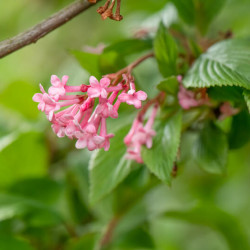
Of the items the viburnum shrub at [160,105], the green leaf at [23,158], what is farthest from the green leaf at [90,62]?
the green leaf at [23,158]

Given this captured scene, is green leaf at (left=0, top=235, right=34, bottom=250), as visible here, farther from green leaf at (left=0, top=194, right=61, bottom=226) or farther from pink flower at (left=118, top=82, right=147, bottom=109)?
pink flower at (left=118, top=82, right=147, bottom=109)

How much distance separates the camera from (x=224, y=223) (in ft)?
4.39

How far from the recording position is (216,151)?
1.00 metres

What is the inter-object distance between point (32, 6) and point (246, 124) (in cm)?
222

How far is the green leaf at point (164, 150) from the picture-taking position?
910 millimetres

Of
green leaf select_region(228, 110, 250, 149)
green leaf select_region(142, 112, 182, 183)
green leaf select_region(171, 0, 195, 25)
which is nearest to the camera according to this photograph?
green leaf select_region(142, 112, 182, 183)

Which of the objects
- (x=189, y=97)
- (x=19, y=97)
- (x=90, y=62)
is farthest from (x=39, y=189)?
(x=189, y=97)

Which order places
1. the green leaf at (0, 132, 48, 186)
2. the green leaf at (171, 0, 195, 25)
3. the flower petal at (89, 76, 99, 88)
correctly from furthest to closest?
the green leaf at (0, 132, 48, 186), the green leaf at (171, 0, 195, 25), the flower petal at (89, 76, 99, 88)

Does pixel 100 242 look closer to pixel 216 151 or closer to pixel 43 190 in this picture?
pixel 43 190

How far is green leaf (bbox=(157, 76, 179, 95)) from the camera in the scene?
912 mm

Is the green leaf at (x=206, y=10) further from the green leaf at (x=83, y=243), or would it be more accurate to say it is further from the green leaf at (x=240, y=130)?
the green leaf at (x=83, y=243)

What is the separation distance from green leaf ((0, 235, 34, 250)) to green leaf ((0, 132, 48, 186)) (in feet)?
0.61

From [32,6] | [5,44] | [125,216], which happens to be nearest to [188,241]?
[125,216]

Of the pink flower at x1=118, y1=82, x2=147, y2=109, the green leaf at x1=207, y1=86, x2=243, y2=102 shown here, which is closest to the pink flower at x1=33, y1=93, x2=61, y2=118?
the pink flower at x1=118, y1=82, x2=147, y2=109
